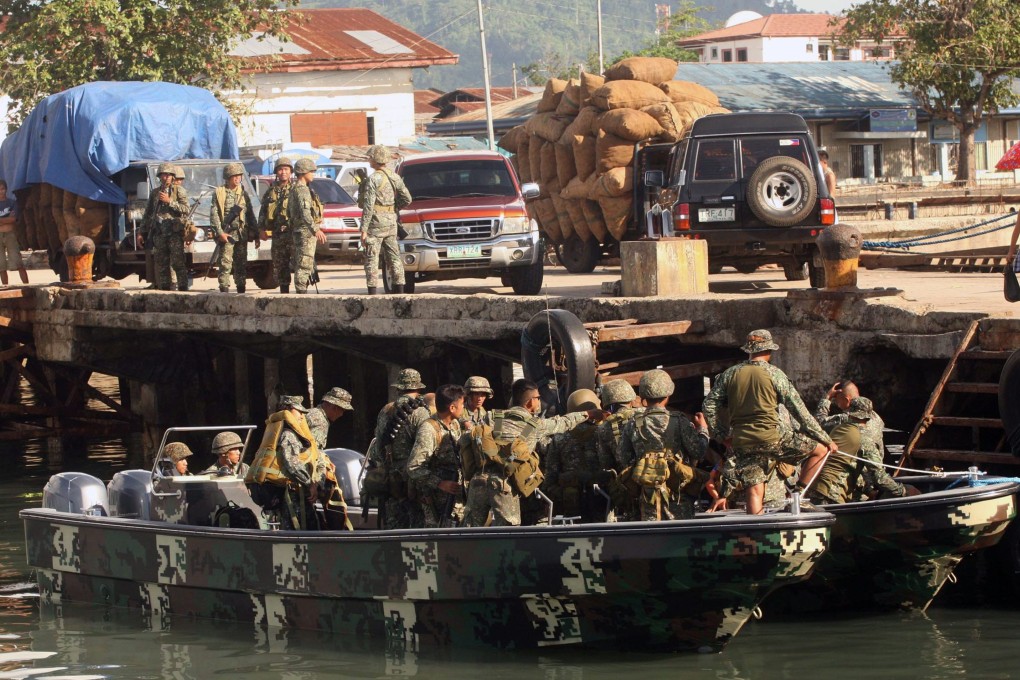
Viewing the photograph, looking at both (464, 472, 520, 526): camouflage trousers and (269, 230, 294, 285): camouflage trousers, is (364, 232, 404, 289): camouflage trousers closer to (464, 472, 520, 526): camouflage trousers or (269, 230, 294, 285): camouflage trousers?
(269, 230, 294, 285): camouflage trousers

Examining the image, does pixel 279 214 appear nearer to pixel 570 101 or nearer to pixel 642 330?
pixel 642 330

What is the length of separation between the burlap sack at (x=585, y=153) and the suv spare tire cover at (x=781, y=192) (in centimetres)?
483

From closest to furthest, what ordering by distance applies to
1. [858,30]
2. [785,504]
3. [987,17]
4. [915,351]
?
1. [785,504]
2. [915,351]
3. [987,17]
4. [858,30]

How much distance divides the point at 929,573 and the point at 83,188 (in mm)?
14632

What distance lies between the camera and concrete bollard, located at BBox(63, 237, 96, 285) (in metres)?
19.7

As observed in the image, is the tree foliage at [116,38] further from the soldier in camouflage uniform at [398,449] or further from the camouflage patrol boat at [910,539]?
the camouflage patrol boat at [910,539]

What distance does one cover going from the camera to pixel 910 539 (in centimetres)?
1004

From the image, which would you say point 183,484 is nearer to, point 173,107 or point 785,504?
point 785,504

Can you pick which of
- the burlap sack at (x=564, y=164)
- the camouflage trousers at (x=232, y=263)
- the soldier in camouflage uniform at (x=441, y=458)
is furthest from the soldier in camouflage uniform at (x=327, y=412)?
the burlap sack at (x=564, y=164)

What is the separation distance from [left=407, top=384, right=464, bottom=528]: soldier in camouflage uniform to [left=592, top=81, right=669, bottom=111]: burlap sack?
11271 mm

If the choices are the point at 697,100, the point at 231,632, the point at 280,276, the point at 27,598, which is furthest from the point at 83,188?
the point at 231,632

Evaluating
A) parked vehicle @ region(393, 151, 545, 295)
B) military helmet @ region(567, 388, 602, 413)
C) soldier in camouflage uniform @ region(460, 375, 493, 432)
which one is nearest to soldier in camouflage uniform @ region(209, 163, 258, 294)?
parked vehicle @ region(393, 151, 545, 295)

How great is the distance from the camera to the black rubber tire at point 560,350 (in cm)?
1288

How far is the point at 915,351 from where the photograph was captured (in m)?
12.5
